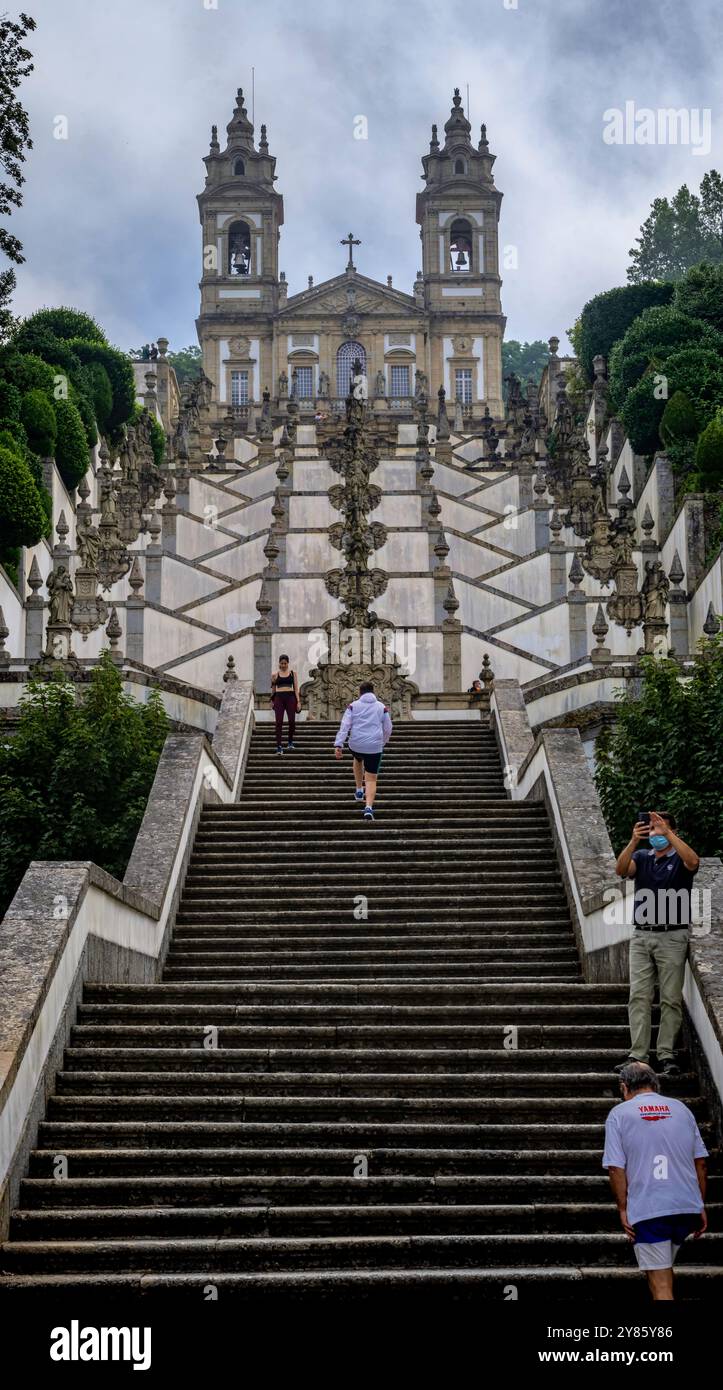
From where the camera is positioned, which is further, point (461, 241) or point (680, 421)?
point (461, 241)

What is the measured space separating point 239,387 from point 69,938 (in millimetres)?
63429

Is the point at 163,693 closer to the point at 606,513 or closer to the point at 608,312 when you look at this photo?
the point at 606,513

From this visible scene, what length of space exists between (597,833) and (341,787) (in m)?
4.74

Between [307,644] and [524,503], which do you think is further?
[524,503]

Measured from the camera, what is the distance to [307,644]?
1116 inches

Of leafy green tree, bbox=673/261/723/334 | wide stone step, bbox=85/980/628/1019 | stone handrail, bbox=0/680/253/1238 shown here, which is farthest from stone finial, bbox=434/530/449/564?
wide stone step, bbox=85/980/628/1019

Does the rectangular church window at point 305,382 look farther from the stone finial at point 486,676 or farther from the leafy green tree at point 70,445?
the stone finial at point 486,676

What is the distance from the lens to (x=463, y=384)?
7100 centimetres

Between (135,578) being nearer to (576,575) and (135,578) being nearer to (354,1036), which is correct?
(576,575)

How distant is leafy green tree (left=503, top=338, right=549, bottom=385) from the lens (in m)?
97.4

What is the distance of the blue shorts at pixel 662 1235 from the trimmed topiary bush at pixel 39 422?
32.7m

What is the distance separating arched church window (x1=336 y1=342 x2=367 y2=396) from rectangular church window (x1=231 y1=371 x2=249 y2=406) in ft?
12.5

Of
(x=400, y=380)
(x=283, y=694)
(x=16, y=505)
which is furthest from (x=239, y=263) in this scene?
(x=283, y=694)
